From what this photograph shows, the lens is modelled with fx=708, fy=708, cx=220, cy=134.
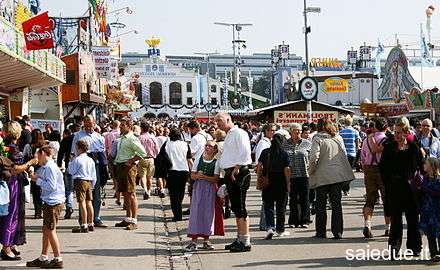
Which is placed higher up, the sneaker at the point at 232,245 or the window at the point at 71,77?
the window at the point at 71,77

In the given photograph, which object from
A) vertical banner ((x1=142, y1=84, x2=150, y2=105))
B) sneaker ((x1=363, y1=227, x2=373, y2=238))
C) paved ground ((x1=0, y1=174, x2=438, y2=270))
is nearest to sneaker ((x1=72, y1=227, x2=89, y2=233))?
paved ground ((x1=0, y1=174, x2=438, y2=270))

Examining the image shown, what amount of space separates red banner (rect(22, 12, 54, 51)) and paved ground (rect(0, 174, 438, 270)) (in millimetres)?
6932

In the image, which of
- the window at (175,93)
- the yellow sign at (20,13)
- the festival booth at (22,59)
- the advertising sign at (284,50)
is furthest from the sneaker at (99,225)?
the window at (175,93)

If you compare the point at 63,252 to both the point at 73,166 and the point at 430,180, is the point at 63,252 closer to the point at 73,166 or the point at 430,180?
the point at 73,166

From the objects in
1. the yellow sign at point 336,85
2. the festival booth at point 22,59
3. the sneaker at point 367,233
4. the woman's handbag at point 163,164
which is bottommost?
the sneaker at point 367,233

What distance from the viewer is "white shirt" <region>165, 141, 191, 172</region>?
13492mm

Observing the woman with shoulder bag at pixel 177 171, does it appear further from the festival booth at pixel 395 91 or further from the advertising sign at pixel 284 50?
the advertising sign at pixel 284 50

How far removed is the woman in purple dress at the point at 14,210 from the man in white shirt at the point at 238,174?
2.53 metres

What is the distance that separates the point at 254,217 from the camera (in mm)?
13641

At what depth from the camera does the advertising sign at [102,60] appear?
3800 centimetres

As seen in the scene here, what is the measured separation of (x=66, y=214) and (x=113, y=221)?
36.7 inches

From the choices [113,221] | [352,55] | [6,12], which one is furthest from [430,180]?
[352,55]

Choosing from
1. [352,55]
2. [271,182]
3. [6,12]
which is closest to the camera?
[271,182]

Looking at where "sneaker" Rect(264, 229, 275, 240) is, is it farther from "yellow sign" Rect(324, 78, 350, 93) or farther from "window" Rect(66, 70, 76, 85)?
"yellow sign" Rect(324, 78, 350, 93)
